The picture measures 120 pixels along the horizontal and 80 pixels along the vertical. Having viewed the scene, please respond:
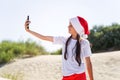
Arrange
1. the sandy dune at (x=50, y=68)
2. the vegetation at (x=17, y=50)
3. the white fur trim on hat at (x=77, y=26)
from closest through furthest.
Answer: the white fur trim on hat at (x=77, y=26) < the sandy dune at (x=50, y=68) < the vegetation at (x=17, y=50)

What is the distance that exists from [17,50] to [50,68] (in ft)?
12.2

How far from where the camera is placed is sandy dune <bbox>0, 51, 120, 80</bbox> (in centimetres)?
1435

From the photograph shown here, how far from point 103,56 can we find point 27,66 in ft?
8.79

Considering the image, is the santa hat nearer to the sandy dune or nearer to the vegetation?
the sandy dune

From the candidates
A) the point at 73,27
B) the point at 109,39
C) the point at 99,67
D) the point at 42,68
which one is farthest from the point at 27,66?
the point at 73,27

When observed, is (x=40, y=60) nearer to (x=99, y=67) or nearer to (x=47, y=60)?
(x=47, y=60)

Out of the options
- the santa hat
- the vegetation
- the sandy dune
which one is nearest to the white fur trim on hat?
the santa hat

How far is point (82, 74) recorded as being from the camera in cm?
619

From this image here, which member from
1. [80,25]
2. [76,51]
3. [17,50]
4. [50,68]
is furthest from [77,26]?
[17,50]

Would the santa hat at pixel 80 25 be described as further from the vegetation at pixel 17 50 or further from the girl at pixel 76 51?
the vegetation at pixel 17 50

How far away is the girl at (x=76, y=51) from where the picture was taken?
6.18 meters

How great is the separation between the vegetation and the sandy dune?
0.96 meters

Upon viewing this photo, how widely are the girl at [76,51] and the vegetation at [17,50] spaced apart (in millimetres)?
11674

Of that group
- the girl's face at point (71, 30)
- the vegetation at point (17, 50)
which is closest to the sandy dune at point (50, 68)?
the vegetation at point (17, 50)
